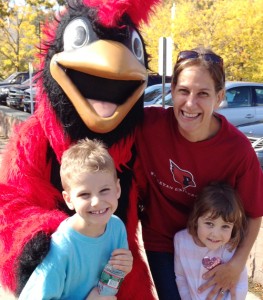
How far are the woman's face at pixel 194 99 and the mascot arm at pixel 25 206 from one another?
2.12ft

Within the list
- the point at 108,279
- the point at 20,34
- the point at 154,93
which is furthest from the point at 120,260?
the point at 20,34

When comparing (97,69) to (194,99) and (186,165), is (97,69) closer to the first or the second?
(194,99)

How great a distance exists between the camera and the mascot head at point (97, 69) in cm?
189

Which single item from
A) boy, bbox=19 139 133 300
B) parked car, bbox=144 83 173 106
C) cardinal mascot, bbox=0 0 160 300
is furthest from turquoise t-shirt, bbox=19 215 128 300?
parked car, bbox=144 83 173 106

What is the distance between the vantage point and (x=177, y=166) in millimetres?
2158

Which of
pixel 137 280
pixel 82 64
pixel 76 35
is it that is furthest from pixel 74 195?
pixel 137 280

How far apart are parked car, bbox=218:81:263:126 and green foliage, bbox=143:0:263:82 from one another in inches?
160

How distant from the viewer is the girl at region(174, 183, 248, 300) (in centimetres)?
208

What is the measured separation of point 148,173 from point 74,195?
656 mm

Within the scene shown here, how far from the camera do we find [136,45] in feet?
6.98

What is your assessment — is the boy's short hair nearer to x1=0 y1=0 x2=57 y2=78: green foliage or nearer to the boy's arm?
the boy's arm

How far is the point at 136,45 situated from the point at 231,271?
1156 millimetres

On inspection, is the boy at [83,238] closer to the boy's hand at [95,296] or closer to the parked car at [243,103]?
the boy's hand at [95,296]

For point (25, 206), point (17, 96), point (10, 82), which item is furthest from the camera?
point (10, 82)
